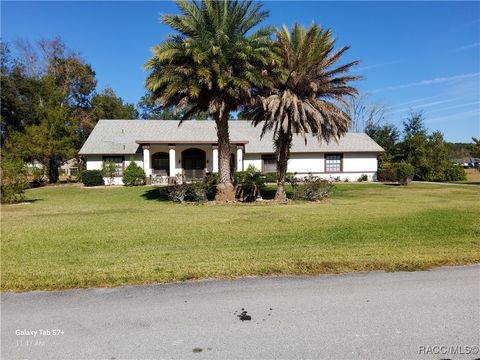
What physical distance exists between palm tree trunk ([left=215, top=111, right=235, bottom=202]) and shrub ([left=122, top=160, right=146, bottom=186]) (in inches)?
546

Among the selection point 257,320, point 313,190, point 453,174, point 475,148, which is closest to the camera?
point 257,320

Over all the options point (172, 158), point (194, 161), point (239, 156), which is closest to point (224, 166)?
point (172, 158)

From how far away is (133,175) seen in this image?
30.6 metres

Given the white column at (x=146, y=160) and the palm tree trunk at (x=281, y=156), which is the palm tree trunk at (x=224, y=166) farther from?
the white column at (x=146, y=160)

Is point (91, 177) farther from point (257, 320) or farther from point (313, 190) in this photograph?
point (257, 320)

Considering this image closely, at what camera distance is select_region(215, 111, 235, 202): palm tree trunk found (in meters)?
18.7

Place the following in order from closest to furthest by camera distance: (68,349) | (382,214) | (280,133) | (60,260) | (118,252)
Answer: (68,349) → (60,260) → (118,252) → (382,214) → (280,133)

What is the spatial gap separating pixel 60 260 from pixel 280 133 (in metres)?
13.7

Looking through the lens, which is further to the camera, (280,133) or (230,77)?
(280,133)

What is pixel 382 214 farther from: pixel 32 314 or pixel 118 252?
pixel 32 314

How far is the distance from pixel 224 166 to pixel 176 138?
15296mm

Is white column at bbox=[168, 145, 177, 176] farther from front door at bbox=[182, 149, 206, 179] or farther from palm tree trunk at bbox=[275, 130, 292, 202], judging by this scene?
palm tree trunk at bbox=[275, 130, 292, 202]


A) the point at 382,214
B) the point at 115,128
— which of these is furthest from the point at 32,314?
the point at 115,128

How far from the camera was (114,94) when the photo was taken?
51.6 meters
